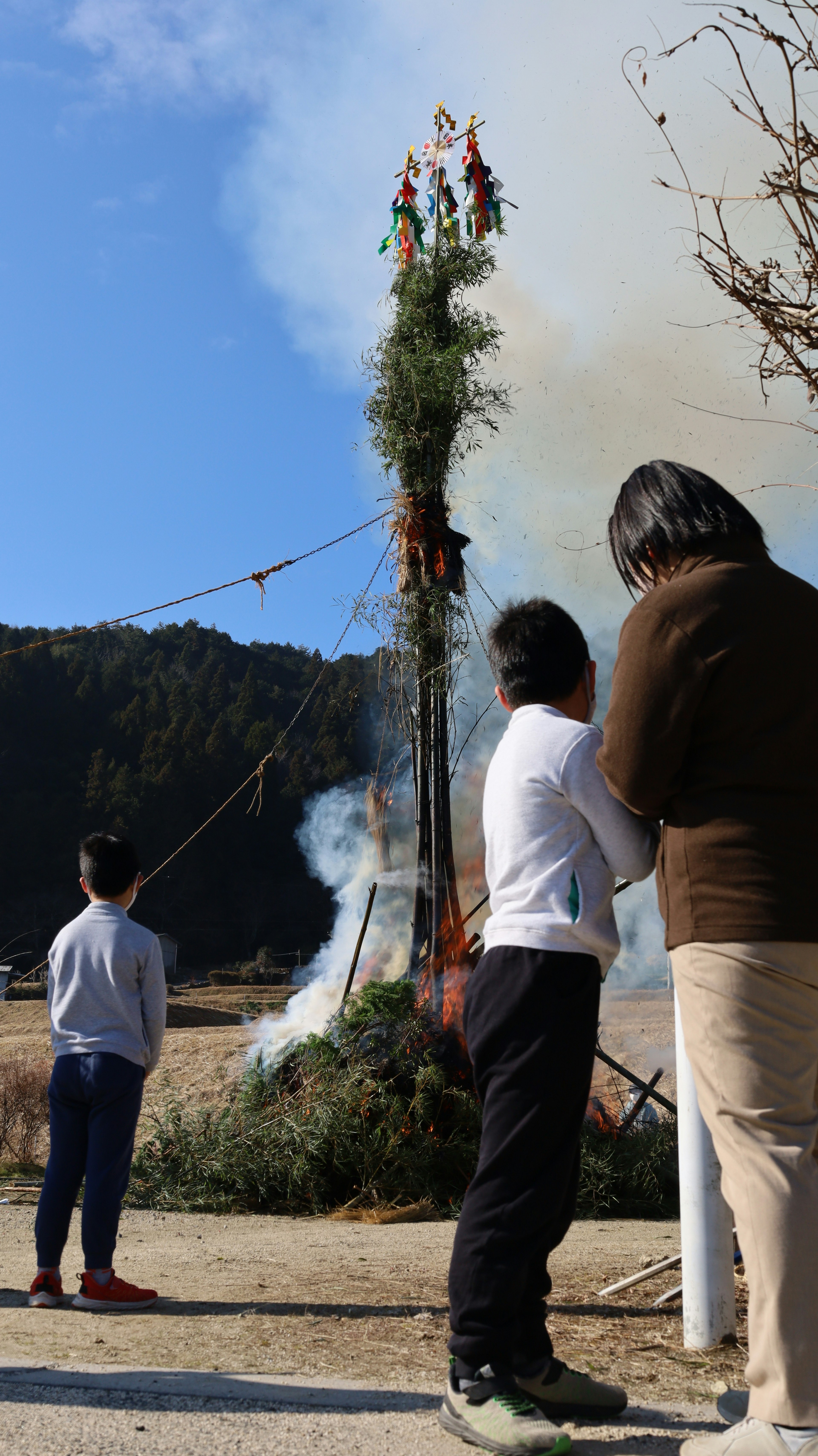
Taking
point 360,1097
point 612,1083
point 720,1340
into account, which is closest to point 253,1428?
point 720,1340

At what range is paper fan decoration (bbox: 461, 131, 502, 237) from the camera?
7723 mm

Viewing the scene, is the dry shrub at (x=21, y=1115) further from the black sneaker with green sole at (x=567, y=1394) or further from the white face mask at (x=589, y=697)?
the white face mask at (x=589, y=697)

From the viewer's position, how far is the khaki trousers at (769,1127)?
163 centimetres

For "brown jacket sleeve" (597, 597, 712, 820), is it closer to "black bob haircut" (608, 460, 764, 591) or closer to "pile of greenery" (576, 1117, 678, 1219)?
"black bob haircut" (608, 460, 764, 591)

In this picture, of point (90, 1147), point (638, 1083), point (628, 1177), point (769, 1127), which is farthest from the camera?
point (628, 1177)

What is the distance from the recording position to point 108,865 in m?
3.79

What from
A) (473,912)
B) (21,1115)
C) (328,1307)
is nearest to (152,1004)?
(328,1307)

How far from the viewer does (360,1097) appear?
5.89m

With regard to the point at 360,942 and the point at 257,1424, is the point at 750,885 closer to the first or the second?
the point at 257,1424

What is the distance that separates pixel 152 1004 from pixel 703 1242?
2014mm

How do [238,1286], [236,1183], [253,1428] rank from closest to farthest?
[253,1428] < [238,1286] < [236,1183]

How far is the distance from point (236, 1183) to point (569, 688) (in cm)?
454

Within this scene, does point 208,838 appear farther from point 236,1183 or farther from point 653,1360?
point 653,1360

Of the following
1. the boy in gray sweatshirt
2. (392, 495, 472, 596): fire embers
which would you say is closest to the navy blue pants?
the boy in gray sweatshirt
